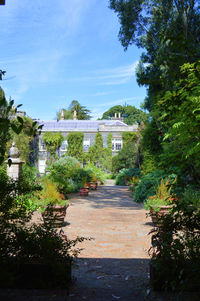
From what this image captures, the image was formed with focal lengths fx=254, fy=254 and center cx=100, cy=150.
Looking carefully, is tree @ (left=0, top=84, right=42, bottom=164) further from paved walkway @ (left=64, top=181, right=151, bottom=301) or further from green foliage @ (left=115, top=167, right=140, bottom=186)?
green foliage @ (left=115, top=167, right=140, bottom=186)

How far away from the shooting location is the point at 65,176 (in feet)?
45.2

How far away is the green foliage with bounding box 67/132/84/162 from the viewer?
31427 mm

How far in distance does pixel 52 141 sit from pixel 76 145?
302 centimetres

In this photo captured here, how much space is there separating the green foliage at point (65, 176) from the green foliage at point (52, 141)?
14111 mm

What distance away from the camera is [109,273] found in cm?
341

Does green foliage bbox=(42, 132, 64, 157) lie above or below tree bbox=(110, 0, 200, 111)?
below

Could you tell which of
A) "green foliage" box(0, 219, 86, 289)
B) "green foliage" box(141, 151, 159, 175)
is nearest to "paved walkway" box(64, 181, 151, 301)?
"green foliage" box(0, 219, 86, 289)

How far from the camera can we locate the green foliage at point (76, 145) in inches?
1237

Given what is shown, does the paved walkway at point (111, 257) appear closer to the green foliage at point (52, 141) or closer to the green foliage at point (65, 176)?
the green foliage at point (65, 176)

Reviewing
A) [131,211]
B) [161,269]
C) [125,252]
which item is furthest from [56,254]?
[131,211]

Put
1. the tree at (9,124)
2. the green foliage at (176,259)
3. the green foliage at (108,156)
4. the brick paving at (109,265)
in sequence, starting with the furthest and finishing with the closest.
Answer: the green foliage at (108,156), the brick paving at (109,265), the green foliage at (176,259), the tree at (9,124)

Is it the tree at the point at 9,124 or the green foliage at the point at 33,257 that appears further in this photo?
the green foliage at the point at 33,257

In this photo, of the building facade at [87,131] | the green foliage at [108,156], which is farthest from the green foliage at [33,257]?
the building facade at [87,131]

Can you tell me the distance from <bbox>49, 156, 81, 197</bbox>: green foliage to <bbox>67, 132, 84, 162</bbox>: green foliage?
13422mm
